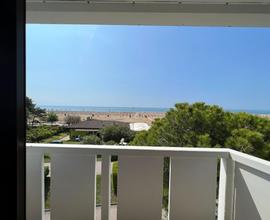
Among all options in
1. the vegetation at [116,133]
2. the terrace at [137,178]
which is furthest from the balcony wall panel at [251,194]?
the vegetation at [116,133]

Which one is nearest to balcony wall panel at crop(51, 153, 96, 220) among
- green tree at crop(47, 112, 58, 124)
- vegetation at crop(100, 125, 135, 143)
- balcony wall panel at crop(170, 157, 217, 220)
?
balcony wall panel at crop(170, 157, 217, 220)

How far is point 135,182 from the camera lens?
6.85 feet

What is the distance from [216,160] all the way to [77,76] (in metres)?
5.69

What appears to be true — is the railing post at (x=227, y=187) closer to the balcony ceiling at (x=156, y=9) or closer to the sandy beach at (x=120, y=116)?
the balcony ceiling at (x=156, y=9)

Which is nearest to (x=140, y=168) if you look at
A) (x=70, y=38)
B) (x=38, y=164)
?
(x=38, y=164)

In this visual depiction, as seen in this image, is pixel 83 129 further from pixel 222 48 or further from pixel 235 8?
pixel 222 48

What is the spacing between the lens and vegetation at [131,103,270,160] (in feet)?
15.9

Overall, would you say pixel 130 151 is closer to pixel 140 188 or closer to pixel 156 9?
pixel 140 188

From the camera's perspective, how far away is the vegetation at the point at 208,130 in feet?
15.9

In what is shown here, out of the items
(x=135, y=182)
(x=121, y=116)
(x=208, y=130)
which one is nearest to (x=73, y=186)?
(x=135, y=182)

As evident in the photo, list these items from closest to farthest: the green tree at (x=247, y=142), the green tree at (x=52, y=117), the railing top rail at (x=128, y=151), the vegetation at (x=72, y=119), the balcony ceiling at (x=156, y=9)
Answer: the balcony ceiling at (x=156, y=9) < the railing top rail at (x=128, y=151) < the green tree at (x=52, y=117) < the vegetation at (x=72, y=119) < the green tree at (x=247, y=142)

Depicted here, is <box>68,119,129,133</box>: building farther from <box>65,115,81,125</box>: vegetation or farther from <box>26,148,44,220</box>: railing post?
Answer: <box>26,148,44,220</box>: railing post

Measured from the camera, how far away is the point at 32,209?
2100mm

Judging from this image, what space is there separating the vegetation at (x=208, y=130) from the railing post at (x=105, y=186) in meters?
2.61
